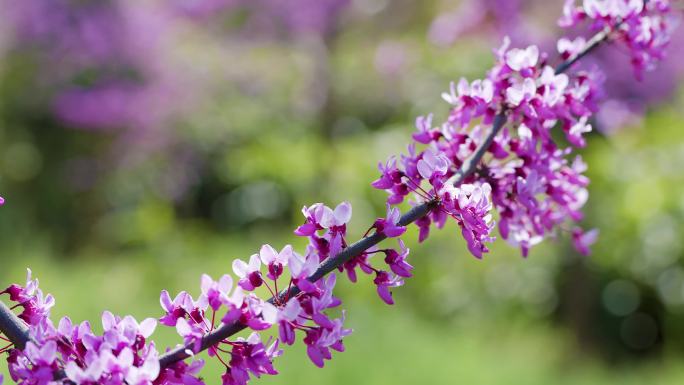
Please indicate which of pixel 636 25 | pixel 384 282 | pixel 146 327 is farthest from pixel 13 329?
pixel 636 25

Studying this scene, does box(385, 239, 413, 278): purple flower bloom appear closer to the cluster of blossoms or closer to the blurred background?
the cluster of blossoms

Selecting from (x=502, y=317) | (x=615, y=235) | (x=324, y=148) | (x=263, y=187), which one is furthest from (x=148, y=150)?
(x=615, y=235)

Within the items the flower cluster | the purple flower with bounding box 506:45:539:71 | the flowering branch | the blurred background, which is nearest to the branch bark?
the flowering branch

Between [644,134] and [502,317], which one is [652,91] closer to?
[644,134]

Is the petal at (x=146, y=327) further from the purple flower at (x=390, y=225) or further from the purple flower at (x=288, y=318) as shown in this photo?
the purple flower at (x=390, y=225)

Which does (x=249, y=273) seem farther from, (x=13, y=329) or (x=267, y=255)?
(x=13, y=329)
